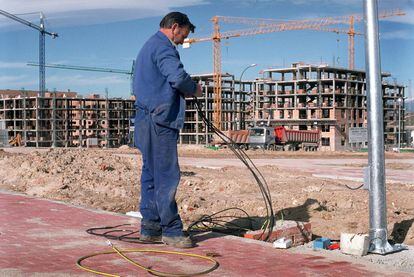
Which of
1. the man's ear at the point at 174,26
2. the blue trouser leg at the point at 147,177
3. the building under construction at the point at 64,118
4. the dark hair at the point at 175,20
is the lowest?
the blue trouser leg at the point at 147,177

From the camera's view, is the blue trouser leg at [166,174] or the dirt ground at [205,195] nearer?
the blue trouser leg at [166,174]

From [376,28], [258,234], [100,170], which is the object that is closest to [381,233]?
[258,234]

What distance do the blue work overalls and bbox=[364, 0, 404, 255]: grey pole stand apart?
169 cm

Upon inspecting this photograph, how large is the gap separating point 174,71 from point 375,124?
6.28 ft

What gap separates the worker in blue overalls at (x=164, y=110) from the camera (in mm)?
5043

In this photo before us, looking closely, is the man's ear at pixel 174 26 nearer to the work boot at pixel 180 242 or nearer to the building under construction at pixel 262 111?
the work boot at pixel 180 242

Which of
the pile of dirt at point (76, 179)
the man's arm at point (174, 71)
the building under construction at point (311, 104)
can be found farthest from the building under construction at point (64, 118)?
the man's arm at point (174, 71)

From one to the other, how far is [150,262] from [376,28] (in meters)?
3.00

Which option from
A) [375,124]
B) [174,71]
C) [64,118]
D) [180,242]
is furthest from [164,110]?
[64,118]

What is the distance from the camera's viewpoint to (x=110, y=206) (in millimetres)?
9570

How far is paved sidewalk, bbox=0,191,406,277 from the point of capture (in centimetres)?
421

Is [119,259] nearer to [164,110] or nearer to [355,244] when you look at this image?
[164,110]

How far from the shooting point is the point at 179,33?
5211 millimetres

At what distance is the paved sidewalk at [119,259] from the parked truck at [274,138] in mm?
42351
